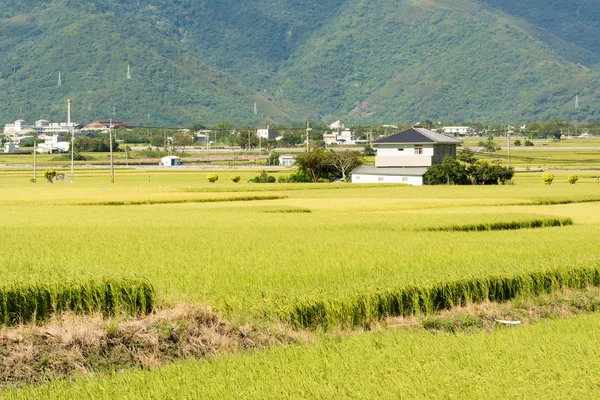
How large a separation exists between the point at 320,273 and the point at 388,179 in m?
45.9

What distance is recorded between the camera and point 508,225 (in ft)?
82.9

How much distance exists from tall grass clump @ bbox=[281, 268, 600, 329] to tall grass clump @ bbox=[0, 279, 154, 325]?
2.25 metres

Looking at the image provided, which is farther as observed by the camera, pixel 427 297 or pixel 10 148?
pixel 10 148

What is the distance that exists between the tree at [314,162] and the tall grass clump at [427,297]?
50.6m

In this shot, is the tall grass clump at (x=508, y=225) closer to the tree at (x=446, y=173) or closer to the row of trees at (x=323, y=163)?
the tree at (x=446, y=173)

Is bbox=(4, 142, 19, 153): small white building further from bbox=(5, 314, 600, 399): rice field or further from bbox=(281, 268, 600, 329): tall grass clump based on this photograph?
bbox=(5, 314, 600, 399): rice field

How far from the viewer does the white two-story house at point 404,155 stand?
60.8 meters

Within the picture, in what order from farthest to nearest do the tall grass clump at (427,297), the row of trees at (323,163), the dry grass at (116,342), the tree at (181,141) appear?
the tree at (181,141), the row of trees at (323,163), the tall grass clump at (427,297), the dry grass at (116,342)

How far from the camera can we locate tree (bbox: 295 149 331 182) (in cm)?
6625

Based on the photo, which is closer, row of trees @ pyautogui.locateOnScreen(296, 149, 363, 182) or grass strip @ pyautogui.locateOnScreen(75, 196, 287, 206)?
grass strip @ pyautogui.locateOnScreen(75, 196, 287, 206)

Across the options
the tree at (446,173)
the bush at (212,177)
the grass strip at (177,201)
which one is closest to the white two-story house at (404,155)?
the tree at (446,173)

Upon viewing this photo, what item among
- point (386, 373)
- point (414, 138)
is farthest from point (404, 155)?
point (386, 373)

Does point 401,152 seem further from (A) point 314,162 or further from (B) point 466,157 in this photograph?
(A) point 314,162

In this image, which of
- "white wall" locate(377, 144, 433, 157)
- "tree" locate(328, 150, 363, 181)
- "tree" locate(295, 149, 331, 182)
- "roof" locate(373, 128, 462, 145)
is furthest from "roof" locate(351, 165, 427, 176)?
"tree" locate(295, 149, 331, 182)
